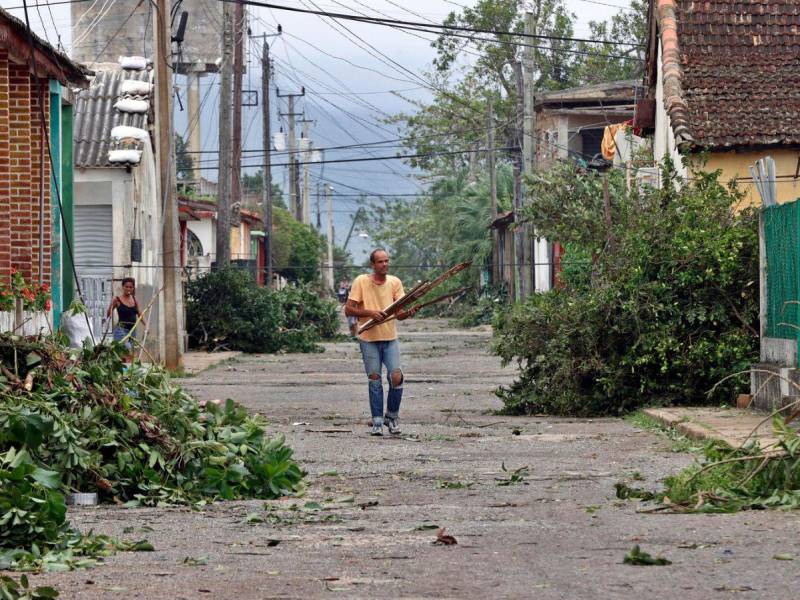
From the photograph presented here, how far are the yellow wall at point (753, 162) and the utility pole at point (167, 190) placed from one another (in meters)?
9.63

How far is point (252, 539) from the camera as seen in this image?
7961 mm

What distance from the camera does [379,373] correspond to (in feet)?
48.2

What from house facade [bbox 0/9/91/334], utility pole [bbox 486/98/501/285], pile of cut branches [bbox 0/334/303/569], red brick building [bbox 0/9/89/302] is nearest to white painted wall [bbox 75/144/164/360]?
house facade [bbox 0/9/91/334]

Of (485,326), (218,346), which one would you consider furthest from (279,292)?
(485,326)

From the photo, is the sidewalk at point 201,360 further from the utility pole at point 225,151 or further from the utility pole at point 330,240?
the utility pole at point 330,240

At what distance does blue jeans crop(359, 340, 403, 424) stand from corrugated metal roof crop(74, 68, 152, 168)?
13435 millimetres

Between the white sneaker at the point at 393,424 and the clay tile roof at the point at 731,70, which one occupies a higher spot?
the clay tile roof at the point at 731,70

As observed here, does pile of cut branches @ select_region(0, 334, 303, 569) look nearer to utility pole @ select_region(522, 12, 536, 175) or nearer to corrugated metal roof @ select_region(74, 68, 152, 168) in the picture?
corrugated metal roof @ select_region(74, 68, 152, 168)

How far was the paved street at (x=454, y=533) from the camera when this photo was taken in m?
6.38

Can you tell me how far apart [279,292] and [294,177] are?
4359 cm

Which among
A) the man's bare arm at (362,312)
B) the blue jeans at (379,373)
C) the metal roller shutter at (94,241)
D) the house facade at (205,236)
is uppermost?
the house facade at (205,236)

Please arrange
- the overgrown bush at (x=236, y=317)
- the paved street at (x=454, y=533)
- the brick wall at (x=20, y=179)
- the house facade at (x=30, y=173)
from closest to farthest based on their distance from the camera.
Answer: the paved street at (x=454, y=533)
the house facade at (x=30, y=173)
the brick wall at (x=20, y=179)
the overgrown bush at (x=236, y=317)

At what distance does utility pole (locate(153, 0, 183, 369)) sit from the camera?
25.4m

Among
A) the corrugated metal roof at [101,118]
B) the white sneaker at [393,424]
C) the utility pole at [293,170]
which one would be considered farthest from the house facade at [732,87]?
the utility pole at [293,170]
